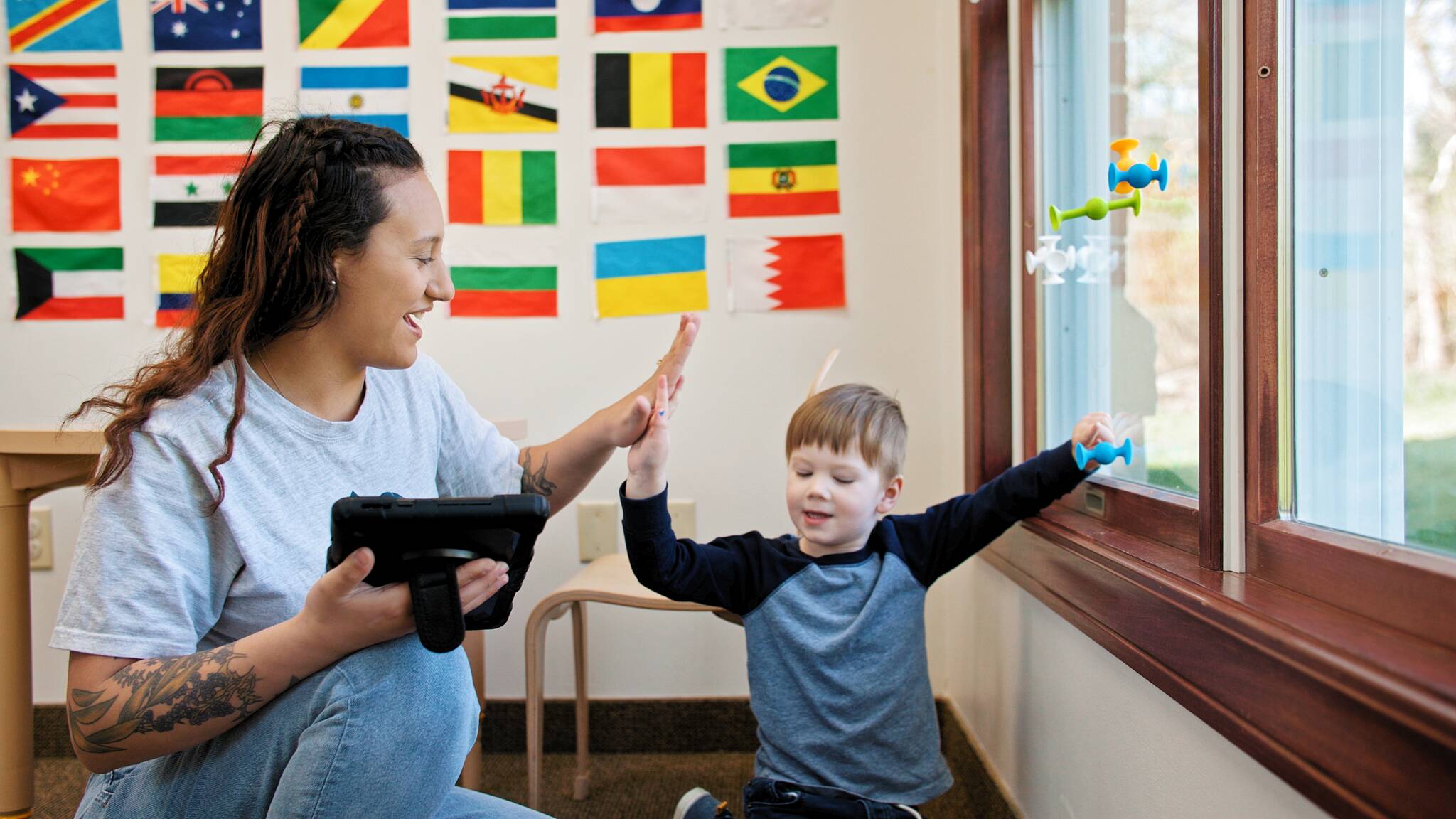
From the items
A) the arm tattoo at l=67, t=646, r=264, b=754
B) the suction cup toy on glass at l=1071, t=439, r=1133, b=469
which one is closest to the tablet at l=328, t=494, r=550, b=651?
the arm tattoo at l=67, t=646, r=264, b=754

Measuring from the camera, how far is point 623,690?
1.98 metres

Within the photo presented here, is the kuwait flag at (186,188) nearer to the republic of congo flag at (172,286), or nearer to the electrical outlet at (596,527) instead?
the republic of congo flag at (172,286)

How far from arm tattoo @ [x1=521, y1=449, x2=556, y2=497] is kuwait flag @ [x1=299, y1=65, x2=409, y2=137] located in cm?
98

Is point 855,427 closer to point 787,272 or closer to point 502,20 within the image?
point 787,272

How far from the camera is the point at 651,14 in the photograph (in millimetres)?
1930

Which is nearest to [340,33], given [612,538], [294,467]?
[612,538]

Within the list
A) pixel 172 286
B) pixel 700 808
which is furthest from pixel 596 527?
pixel 172 286

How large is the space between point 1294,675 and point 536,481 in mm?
884

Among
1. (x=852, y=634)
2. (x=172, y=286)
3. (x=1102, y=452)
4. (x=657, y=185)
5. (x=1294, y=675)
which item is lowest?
(x=852, y=634)

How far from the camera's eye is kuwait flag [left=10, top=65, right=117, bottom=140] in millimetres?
1969

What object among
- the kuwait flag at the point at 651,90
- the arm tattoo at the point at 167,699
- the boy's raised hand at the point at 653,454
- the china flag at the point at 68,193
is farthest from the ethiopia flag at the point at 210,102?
the arm tattoo at the point at 167,699

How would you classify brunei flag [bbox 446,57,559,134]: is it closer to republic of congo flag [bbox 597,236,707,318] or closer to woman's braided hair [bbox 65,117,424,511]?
republic of congo flag [bbox 597,236,707,318]

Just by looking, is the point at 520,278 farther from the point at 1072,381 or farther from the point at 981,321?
the point at 1072,381

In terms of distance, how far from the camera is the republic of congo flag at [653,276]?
193 cm
